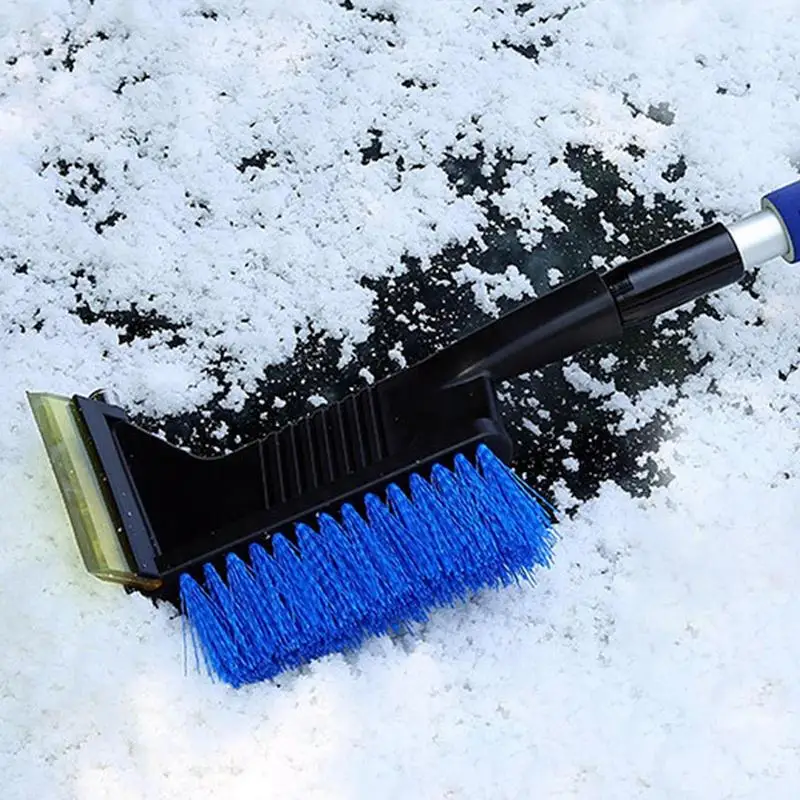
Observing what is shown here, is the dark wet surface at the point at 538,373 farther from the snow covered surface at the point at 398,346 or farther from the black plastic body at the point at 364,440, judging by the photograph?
the black plastic body at the point at 364,440

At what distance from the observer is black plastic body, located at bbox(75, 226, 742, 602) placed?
3.31 ft

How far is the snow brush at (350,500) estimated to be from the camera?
1.00m

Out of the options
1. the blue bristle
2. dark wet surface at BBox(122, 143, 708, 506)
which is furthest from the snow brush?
dark wet surface at BBox(122, 143, 708, 506)

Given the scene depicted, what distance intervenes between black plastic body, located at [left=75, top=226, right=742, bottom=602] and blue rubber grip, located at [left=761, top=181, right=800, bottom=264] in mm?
57

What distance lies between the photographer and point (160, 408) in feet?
3.88

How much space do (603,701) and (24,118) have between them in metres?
0.88

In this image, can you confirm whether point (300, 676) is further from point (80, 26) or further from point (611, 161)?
point (80, 26)

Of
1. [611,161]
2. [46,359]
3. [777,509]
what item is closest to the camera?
[777,509]

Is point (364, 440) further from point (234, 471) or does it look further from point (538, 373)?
point (538, 373)

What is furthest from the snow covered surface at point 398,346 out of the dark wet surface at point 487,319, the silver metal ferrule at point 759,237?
the silver metal ferrule at point 759,237

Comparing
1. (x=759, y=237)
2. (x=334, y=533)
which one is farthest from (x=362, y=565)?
(x=759, y=237)

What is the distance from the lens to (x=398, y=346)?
121 centimetres

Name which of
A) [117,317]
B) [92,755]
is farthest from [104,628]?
[117,317]

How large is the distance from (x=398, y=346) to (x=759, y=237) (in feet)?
1.19
